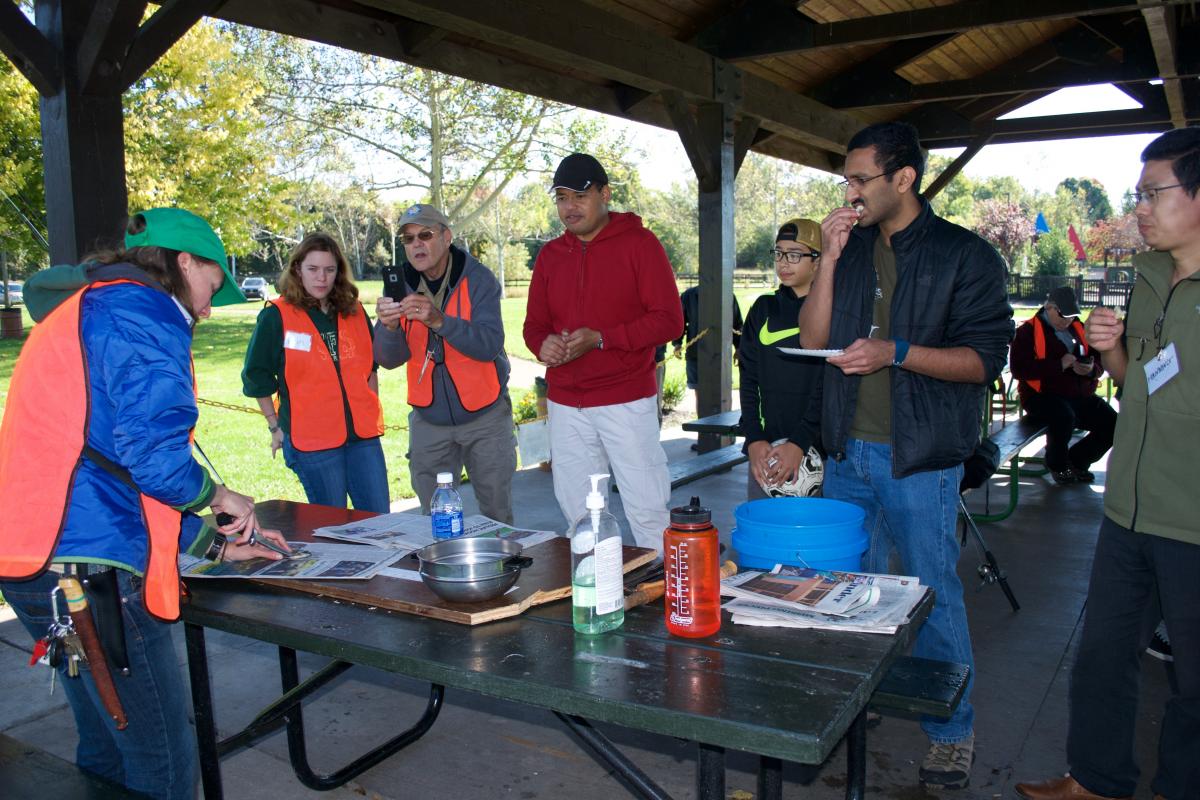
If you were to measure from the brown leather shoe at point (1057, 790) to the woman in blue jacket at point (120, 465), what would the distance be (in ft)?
7.20

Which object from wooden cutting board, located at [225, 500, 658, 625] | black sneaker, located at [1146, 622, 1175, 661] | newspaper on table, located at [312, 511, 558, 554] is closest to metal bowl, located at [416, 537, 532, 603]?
wooden cutting board, located at [225, 500, 658, 625]

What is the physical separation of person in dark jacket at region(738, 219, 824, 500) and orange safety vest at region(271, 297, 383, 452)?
1555mm

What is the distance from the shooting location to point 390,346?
3988 mm

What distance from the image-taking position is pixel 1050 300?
6.77m

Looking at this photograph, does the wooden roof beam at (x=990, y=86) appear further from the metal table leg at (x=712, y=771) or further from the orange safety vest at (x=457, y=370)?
the metal table leg at (x=712, y=771)

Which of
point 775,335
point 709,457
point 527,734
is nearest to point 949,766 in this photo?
point 527,734

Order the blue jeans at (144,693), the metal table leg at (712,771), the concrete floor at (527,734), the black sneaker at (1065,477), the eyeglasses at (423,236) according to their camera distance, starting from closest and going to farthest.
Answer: the metal table leg at (712,771), the blue jeans at (144,693), the concrete floor at (527,734), the eyeglasses at (423,236), the black sneaker at (1065,477)

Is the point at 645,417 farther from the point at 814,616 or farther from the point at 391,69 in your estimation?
the point at 391,69

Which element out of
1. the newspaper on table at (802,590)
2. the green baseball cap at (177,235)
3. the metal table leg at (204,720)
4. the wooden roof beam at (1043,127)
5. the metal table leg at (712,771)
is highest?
the wooden roof beam at (1043,127)

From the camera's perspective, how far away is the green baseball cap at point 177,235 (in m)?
1.97

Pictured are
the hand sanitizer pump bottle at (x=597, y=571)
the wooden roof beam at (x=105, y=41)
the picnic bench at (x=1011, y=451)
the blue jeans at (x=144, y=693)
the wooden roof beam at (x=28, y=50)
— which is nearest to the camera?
the hand sanitizer pump bottle at (x=597, y=571)

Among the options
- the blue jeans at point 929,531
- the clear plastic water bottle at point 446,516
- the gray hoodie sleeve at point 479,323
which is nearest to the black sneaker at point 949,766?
the blue jeans at point 929,531

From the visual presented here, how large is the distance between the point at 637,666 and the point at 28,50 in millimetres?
3158

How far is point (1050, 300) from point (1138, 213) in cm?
A: 489
